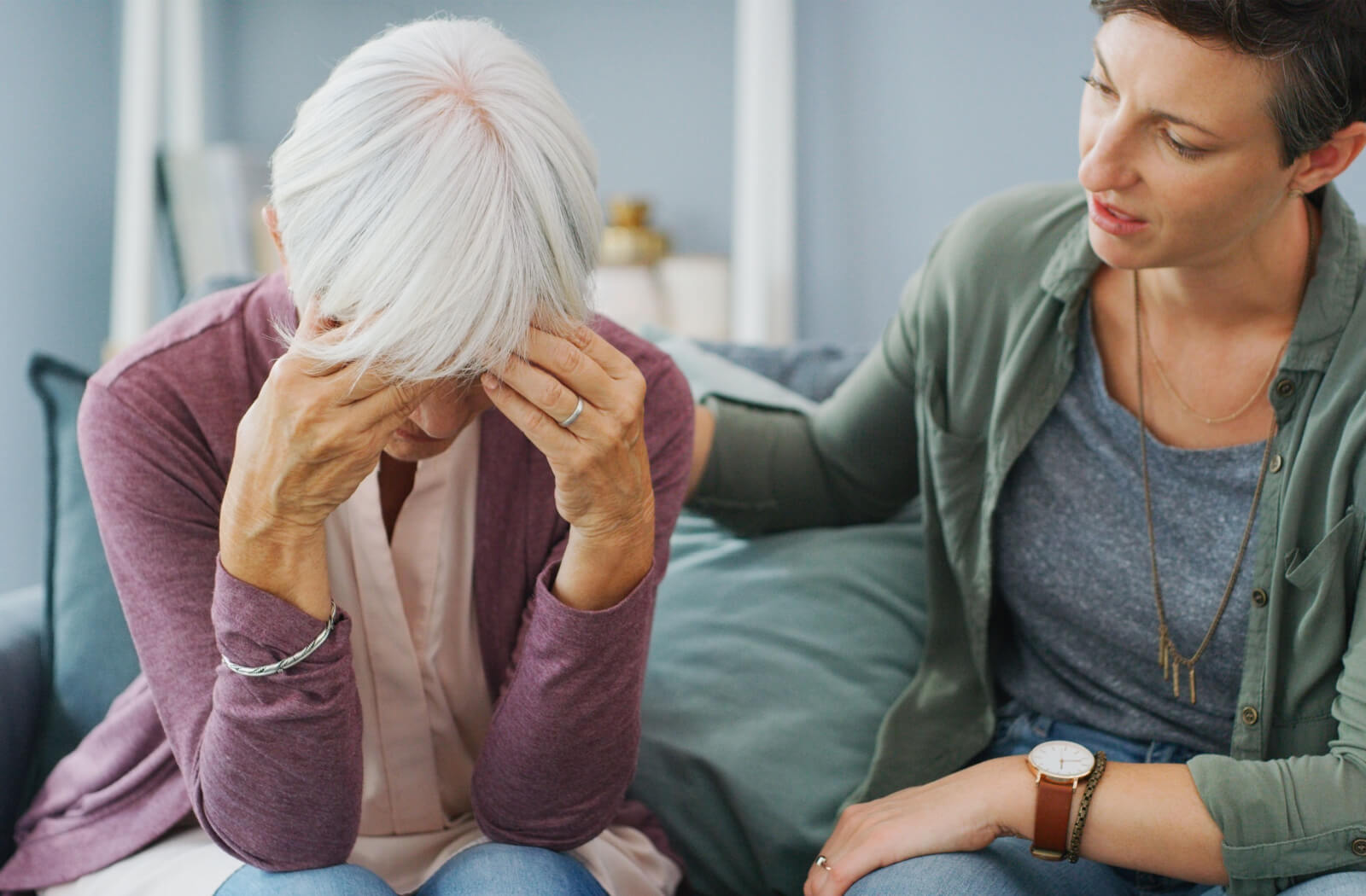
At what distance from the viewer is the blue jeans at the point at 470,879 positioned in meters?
0.98


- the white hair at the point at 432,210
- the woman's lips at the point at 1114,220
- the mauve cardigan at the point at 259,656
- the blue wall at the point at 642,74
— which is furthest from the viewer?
the blue wall at the point at 642,74

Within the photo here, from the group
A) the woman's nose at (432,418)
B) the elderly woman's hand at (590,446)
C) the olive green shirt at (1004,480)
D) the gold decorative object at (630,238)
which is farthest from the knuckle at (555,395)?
the gold decorative object at (630,238)

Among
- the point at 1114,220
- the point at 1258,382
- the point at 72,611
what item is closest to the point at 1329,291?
the point at 1258,382

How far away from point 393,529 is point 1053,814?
24.9 inches

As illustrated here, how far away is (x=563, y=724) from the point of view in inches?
40.7

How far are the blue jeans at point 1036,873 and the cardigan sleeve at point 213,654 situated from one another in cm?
46

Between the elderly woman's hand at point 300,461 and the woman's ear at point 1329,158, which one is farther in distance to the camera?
the woman's ear at point 1329,158

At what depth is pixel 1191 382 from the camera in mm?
1214

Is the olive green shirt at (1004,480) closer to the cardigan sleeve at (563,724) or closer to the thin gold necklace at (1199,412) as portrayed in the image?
the thin gold necklace at (1199,412)

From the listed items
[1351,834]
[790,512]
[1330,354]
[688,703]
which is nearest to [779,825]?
[688,703]

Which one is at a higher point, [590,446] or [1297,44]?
[1297,44]

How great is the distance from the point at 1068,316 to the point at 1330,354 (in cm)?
24

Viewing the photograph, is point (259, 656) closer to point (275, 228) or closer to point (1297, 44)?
point (275, 228)

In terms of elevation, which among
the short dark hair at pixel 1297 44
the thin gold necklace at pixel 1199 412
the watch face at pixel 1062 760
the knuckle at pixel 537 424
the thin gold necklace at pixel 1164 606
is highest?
the short dark hair at pixel 1297 44
